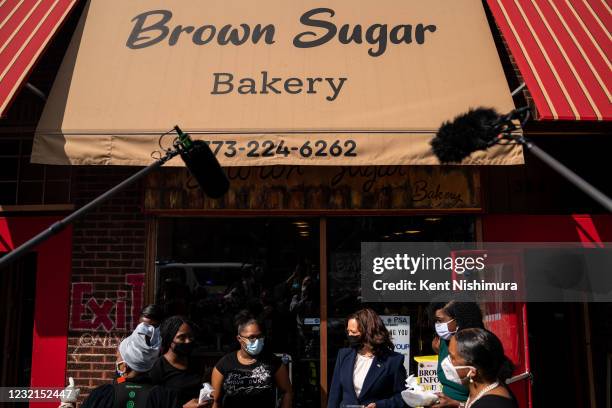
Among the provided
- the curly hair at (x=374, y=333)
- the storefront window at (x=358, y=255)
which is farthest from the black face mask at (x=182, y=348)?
the storefront window at (x=358, y=255)

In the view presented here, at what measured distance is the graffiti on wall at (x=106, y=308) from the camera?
260 inches

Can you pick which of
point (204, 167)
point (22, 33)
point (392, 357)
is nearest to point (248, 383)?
point (392, 357)

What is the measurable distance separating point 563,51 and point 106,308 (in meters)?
5.60

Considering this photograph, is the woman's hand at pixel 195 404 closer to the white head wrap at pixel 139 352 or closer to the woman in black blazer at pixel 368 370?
the white head wrap at pixel 139 352

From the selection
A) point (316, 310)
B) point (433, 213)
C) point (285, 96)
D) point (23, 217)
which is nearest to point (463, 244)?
point (433, 213)

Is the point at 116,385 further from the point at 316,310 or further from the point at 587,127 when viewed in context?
the point at 587,127

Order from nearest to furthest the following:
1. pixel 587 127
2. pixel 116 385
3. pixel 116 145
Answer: pixel 116 385 < pixel 116 145 < pixel 587 127

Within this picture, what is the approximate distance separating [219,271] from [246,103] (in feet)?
6.69

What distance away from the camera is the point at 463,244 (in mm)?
6898

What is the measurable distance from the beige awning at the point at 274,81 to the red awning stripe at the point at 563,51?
0.30 m

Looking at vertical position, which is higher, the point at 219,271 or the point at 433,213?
the point at 433,213

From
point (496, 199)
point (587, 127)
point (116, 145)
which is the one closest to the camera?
point (116, 145)

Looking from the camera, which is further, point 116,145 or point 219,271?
point 219,271

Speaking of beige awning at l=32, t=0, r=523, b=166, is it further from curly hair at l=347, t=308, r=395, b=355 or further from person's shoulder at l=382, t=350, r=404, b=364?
person's shoulder at l=382, t=350, r=404, b=364
